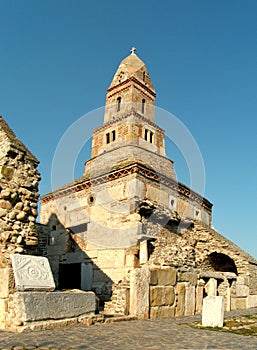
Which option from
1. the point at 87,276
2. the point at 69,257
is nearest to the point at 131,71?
the point at 69,257

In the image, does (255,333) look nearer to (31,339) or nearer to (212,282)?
(31,339)

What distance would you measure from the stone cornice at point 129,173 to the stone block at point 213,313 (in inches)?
273

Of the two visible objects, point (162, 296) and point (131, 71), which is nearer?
point (162, 296)

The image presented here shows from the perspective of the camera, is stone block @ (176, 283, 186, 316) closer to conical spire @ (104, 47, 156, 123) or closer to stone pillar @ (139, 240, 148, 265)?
stone pillar @ (139, 240, 148, 265)

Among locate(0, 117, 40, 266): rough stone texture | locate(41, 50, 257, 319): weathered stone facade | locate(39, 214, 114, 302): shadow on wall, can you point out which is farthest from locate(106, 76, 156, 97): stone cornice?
locate(0, 117, 40, 266): rough stone texture

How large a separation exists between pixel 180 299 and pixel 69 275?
6.96 m

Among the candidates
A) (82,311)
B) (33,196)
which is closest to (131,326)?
(82,311)

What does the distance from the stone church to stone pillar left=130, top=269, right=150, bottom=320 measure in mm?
23

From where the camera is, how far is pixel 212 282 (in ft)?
37.9

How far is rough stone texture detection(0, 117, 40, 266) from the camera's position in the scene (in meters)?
6.61

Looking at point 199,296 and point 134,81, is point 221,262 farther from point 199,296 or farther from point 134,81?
point 134,81

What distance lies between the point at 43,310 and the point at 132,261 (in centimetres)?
656

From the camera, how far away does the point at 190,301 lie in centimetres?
1001

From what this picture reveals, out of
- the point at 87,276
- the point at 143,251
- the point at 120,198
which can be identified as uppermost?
the point at 120,198
